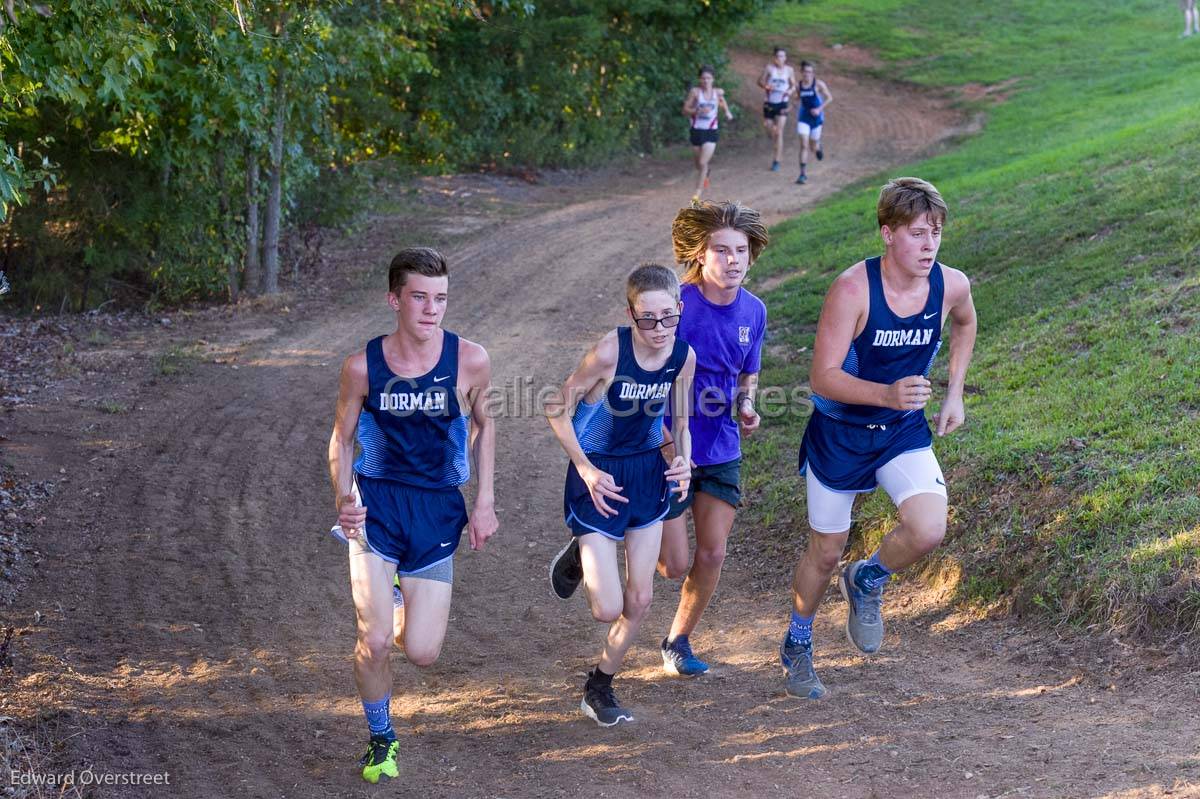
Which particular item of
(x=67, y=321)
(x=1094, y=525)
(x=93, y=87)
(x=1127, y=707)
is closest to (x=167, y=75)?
(x=93, y=87)

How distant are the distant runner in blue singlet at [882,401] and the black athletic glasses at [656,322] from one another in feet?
2.11

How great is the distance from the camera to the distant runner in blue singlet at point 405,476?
4988 millimetres

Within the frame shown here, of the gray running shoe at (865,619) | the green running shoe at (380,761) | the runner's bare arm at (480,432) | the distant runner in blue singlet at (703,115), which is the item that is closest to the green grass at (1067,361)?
the gray running shoe at (865,619)

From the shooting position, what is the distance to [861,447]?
540cm

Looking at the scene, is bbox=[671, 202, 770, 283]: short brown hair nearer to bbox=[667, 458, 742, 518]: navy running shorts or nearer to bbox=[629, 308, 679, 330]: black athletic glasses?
bbox=[629, 308, 679, 330]: black athletic glasses

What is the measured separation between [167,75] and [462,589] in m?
6.91

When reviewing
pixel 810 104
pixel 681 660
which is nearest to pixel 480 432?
pixel 681 660

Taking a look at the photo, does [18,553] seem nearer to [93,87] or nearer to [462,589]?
[462,589]

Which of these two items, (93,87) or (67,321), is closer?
(93,87)

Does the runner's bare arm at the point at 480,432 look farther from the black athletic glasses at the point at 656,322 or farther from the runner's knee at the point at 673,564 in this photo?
the runner's knee at the point at 673,564

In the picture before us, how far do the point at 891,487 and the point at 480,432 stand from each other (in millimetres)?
1905

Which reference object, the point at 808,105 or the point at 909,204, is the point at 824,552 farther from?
the point at 808,105

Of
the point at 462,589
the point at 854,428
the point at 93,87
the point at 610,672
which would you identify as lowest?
the point at 462,589

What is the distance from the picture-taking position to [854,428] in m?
5.42
